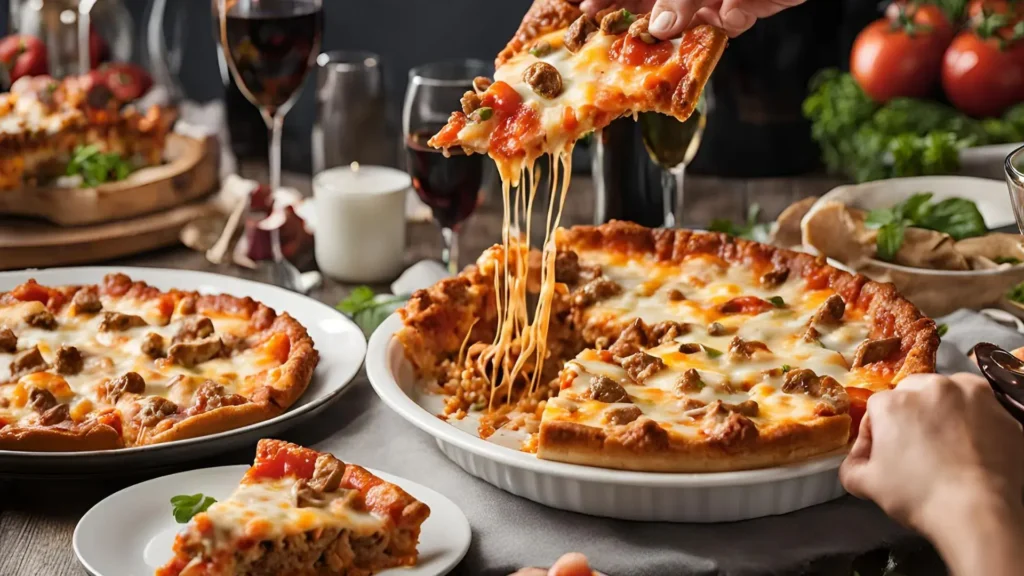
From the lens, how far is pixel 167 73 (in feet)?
21.0

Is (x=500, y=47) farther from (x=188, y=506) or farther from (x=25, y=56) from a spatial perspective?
(x=188, y=506)

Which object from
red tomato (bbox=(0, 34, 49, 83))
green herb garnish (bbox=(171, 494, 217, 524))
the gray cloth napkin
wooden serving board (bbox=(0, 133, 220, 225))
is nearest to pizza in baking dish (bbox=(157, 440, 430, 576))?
green herb garnish (bbox=(171, 494, 217, 524))

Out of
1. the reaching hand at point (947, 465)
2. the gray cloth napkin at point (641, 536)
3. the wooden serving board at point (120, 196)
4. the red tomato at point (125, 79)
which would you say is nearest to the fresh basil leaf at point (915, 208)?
the gray cloth napkin at point (641, 536)

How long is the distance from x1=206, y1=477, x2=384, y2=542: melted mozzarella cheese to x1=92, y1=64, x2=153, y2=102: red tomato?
3726mm

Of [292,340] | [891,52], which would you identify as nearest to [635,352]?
[292,340]

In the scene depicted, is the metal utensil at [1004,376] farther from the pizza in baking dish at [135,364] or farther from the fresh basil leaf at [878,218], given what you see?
the pizza in baking dish at [135,364]

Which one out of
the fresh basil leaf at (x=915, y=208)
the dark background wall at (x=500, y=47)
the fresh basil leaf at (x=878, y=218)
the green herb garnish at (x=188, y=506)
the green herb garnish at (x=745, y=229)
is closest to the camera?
the green herb garnish at (x=188, y=506)

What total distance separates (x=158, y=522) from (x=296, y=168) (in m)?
4.49

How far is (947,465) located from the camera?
90.6 inches

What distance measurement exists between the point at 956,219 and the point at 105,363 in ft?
8.76

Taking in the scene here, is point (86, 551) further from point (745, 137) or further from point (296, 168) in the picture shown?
point (296, 168)

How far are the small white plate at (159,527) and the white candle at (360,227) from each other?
1.76 meters

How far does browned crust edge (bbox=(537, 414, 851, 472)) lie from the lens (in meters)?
2.65

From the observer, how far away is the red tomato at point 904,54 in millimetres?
5531
